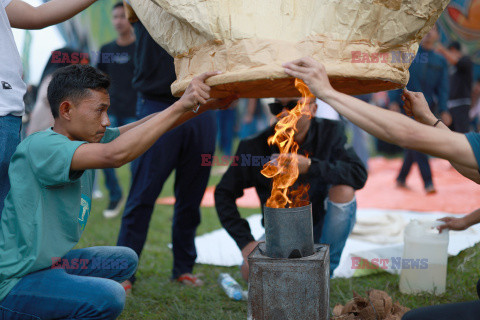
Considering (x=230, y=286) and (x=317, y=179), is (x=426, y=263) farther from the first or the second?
(x=230, y=286)

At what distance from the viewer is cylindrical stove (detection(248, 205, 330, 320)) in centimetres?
207

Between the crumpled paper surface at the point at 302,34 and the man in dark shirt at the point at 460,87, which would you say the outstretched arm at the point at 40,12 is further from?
the man in dark shirt at the point at 460,87

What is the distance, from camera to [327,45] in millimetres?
1846

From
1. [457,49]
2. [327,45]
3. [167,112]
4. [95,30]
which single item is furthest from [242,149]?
[95,30]

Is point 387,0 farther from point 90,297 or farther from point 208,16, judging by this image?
point 90,297

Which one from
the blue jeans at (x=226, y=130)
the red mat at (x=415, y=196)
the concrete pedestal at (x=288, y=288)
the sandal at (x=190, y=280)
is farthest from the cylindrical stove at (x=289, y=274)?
the blue jeans at (x=226, y=130)

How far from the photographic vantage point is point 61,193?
2102mm

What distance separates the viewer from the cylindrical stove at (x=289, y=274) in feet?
6.81

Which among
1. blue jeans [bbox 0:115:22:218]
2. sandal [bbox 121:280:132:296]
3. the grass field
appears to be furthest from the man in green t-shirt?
sandal [bbox 121:280:132:296]

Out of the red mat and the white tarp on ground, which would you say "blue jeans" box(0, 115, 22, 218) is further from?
the red mat

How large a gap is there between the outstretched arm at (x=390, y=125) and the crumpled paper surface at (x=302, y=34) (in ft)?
0.24

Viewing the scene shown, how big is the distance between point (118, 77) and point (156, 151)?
8.88 feet

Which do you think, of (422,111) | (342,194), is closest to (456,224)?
(342,194)

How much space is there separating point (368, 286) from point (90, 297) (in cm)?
196
